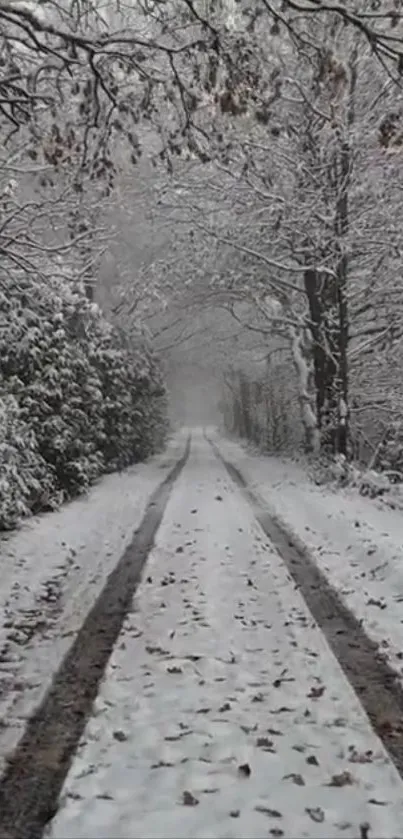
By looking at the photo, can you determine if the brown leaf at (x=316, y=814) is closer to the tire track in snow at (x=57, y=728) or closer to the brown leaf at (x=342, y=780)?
the brown leaf at (x=342, y=780)

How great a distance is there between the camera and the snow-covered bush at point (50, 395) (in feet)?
42.6

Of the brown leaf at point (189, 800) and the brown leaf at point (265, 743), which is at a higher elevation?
the brown leaf at point (189, 800)

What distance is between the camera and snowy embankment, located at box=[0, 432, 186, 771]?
5.94 m

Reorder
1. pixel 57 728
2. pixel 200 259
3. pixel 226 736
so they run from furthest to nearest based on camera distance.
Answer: pixel 200 259, pixel 57 728, pixel 226 736

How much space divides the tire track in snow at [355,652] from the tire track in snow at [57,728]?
73.5 inches

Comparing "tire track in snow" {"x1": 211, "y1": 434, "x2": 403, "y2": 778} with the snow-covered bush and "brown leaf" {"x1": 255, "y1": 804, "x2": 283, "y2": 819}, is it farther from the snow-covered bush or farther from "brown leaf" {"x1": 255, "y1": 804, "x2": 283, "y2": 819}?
the snow-covered bush

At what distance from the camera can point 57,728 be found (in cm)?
509

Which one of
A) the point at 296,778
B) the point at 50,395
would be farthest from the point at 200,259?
the point at 296,778

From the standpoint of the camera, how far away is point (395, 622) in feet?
24.0

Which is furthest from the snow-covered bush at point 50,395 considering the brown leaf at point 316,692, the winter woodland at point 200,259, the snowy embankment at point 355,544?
the brown leaf at point 316,692

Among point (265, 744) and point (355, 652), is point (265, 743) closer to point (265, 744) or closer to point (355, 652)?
point (265, 744)

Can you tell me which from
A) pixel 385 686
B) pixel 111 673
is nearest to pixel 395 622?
pixel 385 686

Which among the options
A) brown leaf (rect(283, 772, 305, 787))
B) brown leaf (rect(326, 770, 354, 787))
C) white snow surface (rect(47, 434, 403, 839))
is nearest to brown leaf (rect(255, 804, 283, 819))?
white snow surface (rect(47, 434, 403, 839))

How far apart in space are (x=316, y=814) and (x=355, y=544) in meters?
6.94
